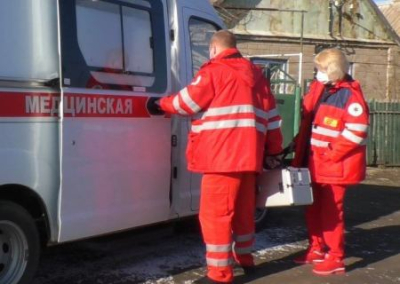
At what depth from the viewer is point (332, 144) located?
5848 millimetres

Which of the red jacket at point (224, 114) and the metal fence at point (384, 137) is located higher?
the red jacket at point (224, 114)

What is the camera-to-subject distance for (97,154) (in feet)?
16.8

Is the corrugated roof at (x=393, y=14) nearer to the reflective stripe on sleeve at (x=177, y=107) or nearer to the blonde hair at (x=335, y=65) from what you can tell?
the blonde hair at (x=335, y=65)

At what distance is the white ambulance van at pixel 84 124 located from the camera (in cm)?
461

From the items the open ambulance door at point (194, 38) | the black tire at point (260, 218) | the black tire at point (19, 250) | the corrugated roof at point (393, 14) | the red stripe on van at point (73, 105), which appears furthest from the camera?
the corrugated roof at point (393, 14)

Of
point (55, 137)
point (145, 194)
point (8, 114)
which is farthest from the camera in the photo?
point (145, 194)

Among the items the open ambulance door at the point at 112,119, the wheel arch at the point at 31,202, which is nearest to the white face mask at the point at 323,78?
the open ambulance door at the point at 112,119

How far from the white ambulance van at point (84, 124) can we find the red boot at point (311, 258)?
1262 mm

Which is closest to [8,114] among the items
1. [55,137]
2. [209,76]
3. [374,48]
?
[55,137]

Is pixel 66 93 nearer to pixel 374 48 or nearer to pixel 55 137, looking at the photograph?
pixel 55 137

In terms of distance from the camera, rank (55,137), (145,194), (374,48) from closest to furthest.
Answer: (55,137) → (145,194) → (374,48)

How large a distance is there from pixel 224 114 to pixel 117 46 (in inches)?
41.1

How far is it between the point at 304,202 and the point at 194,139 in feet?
3.79

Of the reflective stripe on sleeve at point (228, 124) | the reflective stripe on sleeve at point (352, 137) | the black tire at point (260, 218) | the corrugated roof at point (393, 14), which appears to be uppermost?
the corrugated roof at point (393, 14)
